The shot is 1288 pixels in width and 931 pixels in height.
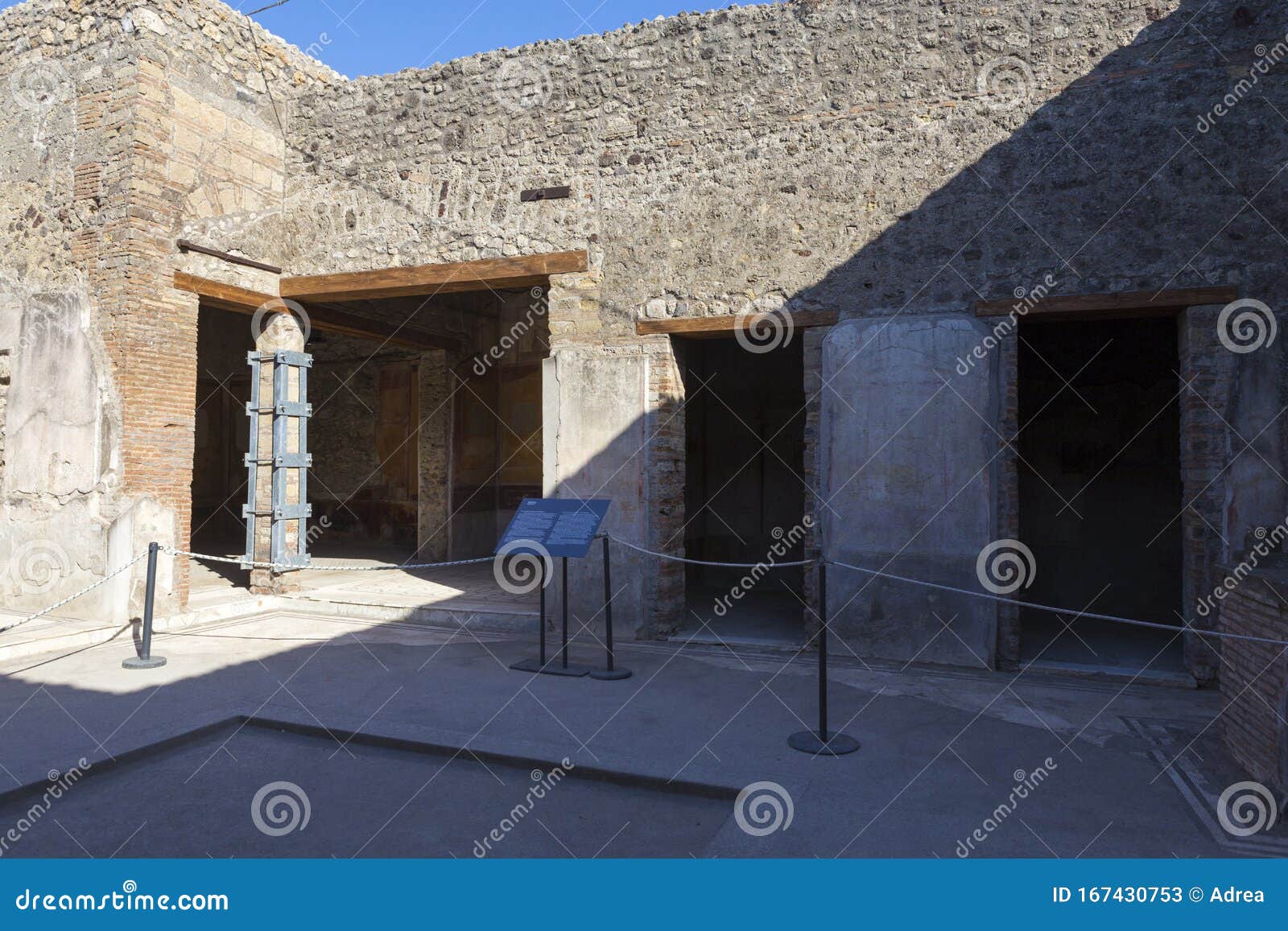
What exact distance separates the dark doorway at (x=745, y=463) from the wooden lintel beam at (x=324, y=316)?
3.99m

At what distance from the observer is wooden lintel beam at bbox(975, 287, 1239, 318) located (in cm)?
617

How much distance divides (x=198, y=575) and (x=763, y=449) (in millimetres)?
6914

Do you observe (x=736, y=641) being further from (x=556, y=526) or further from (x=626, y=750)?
(x=626, y=750)

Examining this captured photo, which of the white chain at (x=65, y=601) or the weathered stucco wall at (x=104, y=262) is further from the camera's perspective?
the weathered stucco wall at (x=104, y=262)

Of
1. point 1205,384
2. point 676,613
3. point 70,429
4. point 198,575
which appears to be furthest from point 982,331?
point 198,575

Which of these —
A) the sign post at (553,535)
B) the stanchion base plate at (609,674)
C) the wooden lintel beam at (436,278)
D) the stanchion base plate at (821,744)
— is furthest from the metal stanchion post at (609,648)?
the wooden lintel beam at (436,278)

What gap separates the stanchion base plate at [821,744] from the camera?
4.57 m

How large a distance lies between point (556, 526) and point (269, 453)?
4.39 m

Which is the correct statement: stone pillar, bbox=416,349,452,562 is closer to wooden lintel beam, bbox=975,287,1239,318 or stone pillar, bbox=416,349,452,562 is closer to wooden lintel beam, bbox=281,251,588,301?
wooden lintel beam, bbox=281,251,588,301

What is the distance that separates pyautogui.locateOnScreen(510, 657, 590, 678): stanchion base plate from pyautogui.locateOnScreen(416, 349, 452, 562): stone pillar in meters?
6.22

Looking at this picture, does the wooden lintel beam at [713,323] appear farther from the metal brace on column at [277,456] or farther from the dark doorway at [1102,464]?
the metal brace on column at [277,456]

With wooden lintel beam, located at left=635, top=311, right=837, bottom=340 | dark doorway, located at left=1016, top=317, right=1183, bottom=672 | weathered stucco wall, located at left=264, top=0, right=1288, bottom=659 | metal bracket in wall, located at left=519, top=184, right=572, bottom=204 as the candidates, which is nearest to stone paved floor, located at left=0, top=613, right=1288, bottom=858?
weathered stucco wall, located at left=264, top=0, right=1288, bottom=659

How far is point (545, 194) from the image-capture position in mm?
7844

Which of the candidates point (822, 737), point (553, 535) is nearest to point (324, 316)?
point (553, 535)
